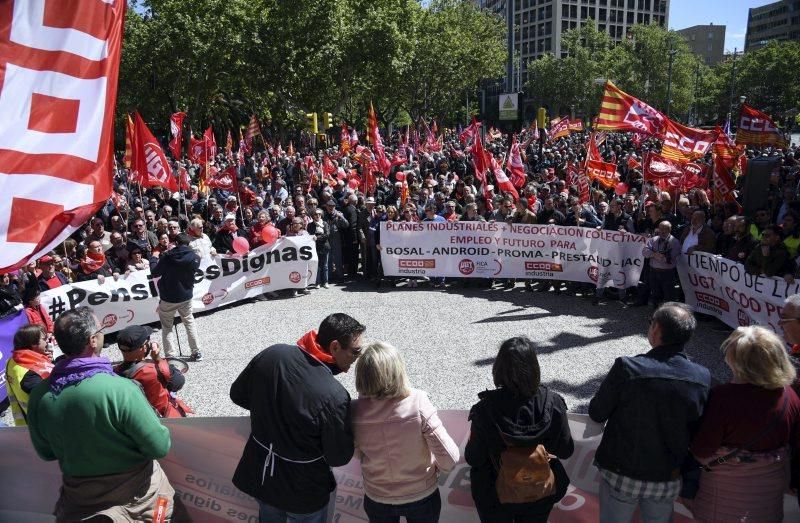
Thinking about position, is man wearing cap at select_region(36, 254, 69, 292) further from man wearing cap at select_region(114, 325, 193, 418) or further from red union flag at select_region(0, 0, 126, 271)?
red union flag at select_region(0, 0, 126, 271)

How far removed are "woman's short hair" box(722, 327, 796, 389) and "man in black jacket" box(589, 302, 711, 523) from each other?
0.18m

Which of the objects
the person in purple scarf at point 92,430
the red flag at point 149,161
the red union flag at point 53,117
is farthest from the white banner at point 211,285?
the red union flag at point 53,117

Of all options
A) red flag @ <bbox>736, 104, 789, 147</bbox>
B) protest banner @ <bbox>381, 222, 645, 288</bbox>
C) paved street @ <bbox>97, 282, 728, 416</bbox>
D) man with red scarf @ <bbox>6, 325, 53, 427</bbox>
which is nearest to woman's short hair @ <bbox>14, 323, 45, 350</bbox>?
man with red scarf @ <bbox>6, 325, 53, 427</bbox>

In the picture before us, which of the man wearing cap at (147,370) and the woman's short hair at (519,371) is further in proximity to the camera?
the man wearing cap at (147,370)

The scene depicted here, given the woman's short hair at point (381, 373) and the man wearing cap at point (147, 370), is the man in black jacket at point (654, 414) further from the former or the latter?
the man wearing cap at point (147, 370)

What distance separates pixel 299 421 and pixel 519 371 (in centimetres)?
102

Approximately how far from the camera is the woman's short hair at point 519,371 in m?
2.79

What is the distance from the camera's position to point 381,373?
2.76 meters

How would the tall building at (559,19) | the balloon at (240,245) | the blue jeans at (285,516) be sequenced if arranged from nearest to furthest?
the blue jeans at (285,516) < the balloon at (240,245) < the tall building at (559,19)

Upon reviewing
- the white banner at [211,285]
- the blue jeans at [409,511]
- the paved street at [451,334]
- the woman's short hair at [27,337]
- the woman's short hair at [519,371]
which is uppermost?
the woman's short hair at [519,371]

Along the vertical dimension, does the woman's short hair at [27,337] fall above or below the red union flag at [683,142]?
below

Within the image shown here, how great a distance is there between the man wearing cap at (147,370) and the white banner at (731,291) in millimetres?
6295

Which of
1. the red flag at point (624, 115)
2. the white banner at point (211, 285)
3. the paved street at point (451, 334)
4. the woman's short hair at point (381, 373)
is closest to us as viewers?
the woman's short hair at point (381, 373)

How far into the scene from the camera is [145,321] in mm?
9117
